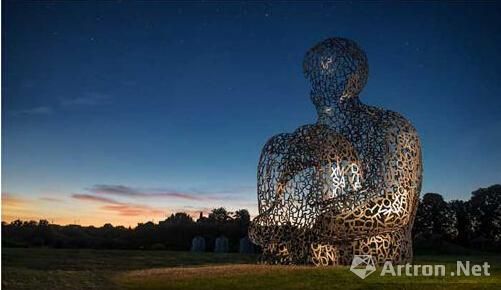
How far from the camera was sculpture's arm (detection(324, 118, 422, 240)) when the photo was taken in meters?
9.08

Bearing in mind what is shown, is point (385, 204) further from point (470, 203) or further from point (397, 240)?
point (470, 203)

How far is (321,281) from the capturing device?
730 cm

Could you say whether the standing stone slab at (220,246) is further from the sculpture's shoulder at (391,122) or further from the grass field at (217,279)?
the sculpture's shoulder at (391,122)

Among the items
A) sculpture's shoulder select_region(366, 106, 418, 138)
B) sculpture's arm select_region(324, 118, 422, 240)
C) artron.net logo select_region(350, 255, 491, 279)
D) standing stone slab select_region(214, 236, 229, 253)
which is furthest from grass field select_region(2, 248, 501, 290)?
standing stone slab select_region(214, 236, 229, 253)

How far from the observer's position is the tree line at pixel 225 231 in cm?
1559

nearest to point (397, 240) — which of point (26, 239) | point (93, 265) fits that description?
point (93, 265)

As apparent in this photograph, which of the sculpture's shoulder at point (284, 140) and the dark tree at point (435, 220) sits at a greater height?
the sculpture's shoulder at point (284, 140)

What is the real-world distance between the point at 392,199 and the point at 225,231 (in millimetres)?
9592

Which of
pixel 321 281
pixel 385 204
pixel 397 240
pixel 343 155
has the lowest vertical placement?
pixel 321 281

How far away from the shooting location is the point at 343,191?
30.6 ft

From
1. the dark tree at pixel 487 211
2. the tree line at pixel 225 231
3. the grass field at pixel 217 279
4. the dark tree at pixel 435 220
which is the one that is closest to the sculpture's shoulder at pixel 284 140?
the grass field at pixel 217 279

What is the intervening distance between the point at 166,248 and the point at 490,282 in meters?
11.1

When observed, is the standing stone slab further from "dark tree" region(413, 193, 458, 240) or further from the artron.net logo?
"dark tree" region(413, 193, 458, 240)

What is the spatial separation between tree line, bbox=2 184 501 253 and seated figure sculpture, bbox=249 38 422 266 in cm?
777
